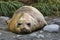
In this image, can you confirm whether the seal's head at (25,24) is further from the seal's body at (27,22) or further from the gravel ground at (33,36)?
the gravel ground at (33,36)

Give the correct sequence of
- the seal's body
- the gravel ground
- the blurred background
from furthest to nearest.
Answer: the blurred background < the seal's body < the gravel ground

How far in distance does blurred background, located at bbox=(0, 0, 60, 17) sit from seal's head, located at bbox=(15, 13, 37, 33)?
8.61 ft

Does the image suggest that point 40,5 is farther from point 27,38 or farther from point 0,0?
point 27,38

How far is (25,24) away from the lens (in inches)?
195

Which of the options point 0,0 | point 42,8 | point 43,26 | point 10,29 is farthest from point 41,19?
point 0,0

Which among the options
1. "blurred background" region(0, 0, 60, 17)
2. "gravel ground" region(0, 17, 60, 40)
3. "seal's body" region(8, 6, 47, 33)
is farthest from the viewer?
"blurred background" region(0, 0, 60, 17)

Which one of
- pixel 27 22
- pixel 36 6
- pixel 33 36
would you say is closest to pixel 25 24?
pixel 27 22

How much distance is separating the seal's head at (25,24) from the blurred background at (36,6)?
2.62 meters

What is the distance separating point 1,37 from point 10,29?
1.89 ft

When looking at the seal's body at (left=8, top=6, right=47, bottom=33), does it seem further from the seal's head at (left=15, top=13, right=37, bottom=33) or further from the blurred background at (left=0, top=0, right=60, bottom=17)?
the blurred background at (left=0, top=0, right=60, bottom=17)

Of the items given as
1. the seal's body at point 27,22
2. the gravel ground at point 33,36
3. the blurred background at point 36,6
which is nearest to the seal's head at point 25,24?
the seal's body at point 27,22

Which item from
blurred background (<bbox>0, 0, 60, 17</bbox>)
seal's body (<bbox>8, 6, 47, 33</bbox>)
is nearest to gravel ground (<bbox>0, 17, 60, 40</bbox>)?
seal's body (<bbox>8, 6, 47, 33</bbox>)

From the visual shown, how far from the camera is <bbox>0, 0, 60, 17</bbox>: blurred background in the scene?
311 inches

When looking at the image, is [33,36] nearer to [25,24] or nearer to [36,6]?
[25,24]
